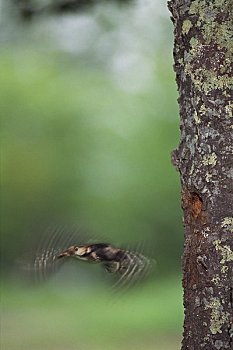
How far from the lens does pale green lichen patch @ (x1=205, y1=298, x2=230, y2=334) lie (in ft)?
2.68

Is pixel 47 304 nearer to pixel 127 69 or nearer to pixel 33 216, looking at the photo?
pixel 33 216

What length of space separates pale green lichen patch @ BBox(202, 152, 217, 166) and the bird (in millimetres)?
260

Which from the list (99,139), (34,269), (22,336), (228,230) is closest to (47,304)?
(22,336)

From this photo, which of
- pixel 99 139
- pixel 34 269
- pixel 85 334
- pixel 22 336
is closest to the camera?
pixel 34 269

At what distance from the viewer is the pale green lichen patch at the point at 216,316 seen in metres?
0.82

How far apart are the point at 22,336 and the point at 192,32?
2.40 m

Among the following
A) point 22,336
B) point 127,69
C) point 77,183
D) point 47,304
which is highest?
point 127,69

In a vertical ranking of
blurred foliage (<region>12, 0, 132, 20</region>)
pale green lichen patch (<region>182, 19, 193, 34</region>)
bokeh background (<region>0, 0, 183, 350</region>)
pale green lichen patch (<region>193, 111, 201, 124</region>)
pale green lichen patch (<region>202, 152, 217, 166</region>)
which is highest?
bokeh background (<region>0, 0, 183, 350</region>)

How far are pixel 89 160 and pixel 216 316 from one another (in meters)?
3.05

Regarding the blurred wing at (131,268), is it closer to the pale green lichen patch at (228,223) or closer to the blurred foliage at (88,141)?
the pale green lichen patch at (228,223)

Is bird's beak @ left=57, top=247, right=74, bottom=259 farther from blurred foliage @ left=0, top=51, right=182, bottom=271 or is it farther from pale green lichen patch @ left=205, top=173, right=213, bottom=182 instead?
blurred foliage @ left=0, top=51, right=182, bottom=271

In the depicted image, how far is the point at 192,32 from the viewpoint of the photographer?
847mm

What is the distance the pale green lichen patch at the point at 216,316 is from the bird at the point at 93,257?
228 millimetres

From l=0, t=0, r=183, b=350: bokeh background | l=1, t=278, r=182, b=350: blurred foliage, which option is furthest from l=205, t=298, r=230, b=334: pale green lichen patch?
l=0, t=0, r=183, b=350: bokeh background
